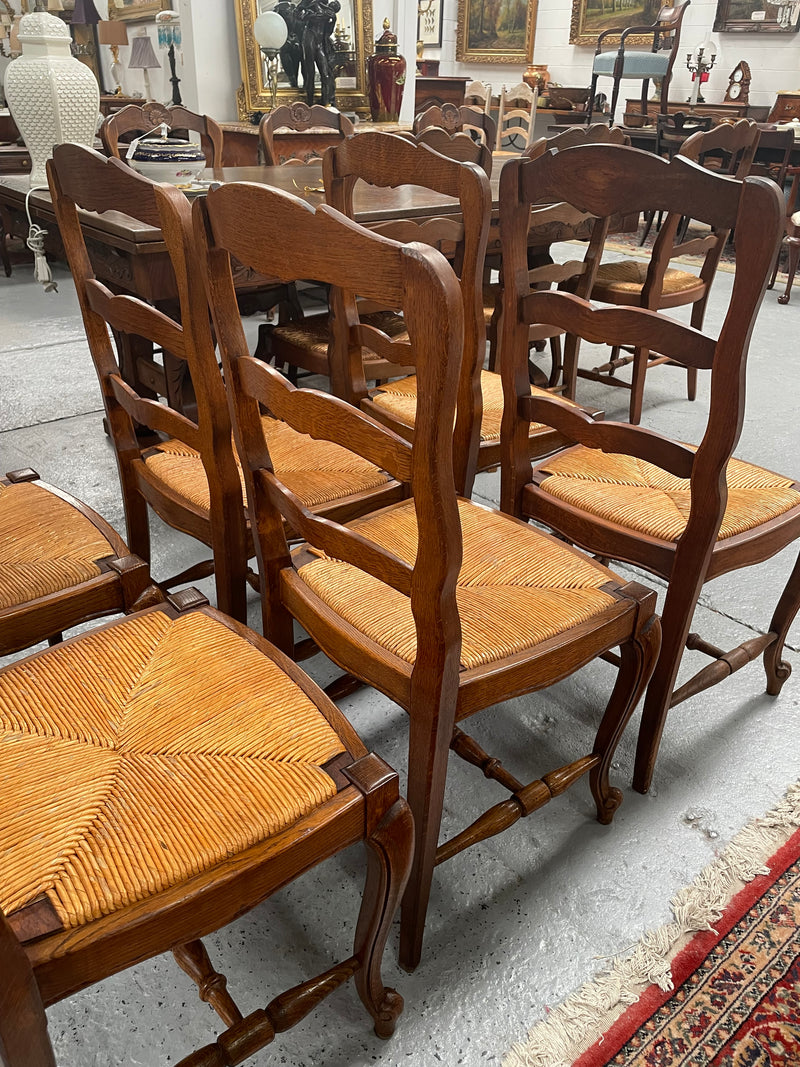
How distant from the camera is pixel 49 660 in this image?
39.4 inches

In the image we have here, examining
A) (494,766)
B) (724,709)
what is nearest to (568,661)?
(494,766)

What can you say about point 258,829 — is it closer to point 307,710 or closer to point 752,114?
point 307,710

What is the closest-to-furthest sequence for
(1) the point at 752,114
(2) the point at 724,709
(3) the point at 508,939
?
(3) the point at 508,939
(2) the point at 724,709
(1) the point at 752,114

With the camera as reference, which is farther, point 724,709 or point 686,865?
point 724,709

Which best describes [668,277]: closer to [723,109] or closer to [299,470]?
[299,470]

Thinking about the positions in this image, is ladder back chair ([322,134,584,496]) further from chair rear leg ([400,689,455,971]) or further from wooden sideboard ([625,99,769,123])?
wooden sideboard ([625,99,769,123])

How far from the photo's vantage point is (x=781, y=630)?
1.65 metres

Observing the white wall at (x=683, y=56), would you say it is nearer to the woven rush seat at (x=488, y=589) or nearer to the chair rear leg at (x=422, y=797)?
the woven rush seat at (x=488, y=589)

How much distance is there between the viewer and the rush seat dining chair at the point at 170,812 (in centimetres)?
70

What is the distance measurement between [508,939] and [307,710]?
1.91 feet

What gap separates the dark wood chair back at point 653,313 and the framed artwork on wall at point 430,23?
10315 mm

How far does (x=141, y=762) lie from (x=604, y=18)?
33.5ft

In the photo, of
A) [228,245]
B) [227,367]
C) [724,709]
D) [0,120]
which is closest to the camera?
[228,245]

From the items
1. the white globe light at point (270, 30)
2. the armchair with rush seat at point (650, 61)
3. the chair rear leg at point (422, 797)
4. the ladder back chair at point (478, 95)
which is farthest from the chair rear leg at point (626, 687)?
the ladder back chair at point (478, 95)
